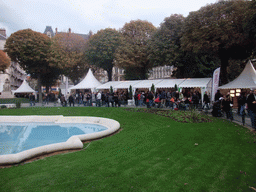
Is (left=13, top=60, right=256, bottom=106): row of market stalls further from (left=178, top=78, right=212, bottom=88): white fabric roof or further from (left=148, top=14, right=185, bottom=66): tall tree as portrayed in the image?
(left=148, top=14, right=185, bottom=66): tall tree

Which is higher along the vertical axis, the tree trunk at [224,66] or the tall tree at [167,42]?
the tall tree at [167,42]

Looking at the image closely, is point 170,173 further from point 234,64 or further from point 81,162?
point 234,64

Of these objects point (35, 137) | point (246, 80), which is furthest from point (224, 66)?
point (35, 137)

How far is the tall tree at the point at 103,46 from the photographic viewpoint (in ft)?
115

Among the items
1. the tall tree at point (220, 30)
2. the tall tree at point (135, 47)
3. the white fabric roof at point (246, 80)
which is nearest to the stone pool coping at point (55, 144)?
the white fabric roof at point (246, 80)

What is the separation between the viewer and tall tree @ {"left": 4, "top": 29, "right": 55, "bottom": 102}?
106 feet

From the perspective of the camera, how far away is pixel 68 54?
1503 inches

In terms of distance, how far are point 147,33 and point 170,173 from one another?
3227 cm

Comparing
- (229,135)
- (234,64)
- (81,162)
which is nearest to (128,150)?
(81,162)

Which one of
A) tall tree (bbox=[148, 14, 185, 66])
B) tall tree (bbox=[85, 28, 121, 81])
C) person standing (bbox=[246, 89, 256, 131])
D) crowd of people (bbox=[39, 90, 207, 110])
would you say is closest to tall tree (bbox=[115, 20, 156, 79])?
tall tree (bbox=[85, 28, 121, 81])

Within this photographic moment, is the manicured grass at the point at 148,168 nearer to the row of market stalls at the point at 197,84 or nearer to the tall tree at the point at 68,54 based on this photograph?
the row of market stalls at the point at 197,84

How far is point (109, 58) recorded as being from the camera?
3544cm

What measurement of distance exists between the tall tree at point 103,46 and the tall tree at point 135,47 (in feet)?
5.57

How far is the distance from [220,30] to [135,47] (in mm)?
14743
